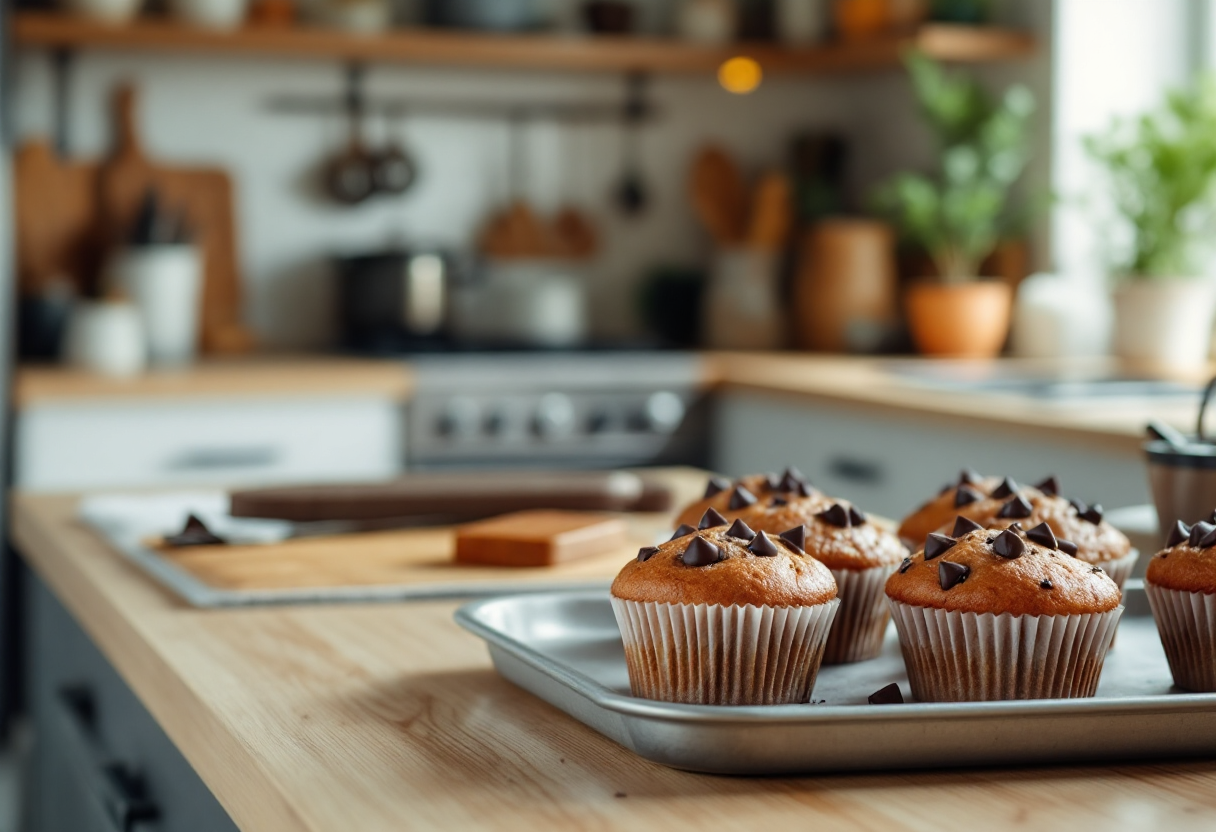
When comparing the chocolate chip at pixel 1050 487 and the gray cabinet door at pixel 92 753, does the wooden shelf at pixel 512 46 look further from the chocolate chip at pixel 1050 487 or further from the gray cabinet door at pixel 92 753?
the chocolate chip at pixel 1050 487

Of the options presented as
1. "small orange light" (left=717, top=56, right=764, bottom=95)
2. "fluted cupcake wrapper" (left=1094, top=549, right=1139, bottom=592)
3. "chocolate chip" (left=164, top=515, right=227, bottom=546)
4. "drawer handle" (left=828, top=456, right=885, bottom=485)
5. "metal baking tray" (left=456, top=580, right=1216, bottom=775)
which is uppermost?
"small orange light" (left=717, top=56, right=764, bottom=95)

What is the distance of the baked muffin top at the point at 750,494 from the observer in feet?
3.14

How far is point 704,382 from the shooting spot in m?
3.37

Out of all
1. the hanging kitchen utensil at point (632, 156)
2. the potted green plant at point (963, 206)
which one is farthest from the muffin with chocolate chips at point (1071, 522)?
the hanging kitchen utensil at point (632, 156)

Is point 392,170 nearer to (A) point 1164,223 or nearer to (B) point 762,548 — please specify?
(A) point 1164,223

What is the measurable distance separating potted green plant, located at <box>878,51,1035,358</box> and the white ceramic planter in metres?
0.44

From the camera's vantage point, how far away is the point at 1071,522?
2.91 feet

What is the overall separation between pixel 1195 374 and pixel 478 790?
98.6 inches

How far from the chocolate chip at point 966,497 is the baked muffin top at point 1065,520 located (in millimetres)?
19

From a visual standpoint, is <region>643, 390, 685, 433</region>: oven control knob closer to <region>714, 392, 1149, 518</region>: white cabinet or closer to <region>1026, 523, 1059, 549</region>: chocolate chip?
<region>714, 392, 1149, 518</region>: white cabinet

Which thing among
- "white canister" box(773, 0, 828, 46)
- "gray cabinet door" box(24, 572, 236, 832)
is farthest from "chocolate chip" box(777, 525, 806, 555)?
"white canister" box(773, 0, 828, 46)

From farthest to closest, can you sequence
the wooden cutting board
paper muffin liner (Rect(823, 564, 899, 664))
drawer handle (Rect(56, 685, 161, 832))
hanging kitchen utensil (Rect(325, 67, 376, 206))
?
hanging kitchen utensil (Rect(325, 67, 376, 206)) < the wooden cutting board < drawer handle (Rect(56, 685, 161, 832)) < paper muffin liner (Rect(823, 564, 899, 664))

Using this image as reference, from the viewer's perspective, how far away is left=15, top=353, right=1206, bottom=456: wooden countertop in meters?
2.33

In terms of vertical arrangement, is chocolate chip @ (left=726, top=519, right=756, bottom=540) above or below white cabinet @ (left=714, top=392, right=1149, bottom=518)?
above
